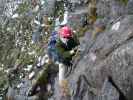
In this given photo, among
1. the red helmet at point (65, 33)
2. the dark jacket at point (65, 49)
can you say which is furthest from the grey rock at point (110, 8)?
the red helmet at point (65, 33)

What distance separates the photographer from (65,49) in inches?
463

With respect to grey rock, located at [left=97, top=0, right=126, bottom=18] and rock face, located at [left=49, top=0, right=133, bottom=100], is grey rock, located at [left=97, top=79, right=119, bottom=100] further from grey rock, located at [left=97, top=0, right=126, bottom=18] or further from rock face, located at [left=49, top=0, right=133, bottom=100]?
grey rock, located at [left=97, top=0, right=126, bottom=18]

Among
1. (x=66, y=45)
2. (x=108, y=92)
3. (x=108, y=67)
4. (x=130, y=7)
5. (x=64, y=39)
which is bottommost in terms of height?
(x=108, y=92)

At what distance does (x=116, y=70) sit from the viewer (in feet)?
33.3

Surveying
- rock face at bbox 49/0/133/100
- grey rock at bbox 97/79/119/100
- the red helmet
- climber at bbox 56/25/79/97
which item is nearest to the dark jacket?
climber at bbox 56/25/79/97

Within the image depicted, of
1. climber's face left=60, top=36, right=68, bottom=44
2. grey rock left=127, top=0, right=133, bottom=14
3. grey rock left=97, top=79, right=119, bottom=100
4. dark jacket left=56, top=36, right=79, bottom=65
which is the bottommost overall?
grey rock left=97, top=79, right=119, bottom=100

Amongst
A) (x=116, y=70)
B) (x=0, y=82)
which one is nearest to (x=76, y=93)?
(x=116, y=70)

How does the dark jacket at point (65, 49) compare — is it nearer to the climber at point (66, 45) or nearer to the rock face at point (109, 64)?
the climber at point (66, 45)

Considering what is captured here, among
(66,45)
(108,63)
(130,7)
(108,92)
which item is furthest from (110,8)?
(108,92)

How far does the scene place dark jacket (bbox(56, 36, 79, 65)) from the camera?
11.6 metres

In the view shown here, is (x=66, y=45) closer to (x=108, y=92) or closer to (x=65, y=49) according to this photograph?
(x=65, y=49)

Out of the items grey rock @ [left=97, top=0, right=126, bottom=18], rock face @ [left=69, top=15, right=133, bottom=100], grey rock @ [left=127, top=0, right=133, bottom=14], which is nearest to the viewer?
rock face @ [left=69, top=15, right=133, bottom=100]

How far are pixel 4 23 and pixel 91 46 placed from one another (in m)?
11.7

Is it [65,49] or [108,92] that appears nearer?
[108,92]
